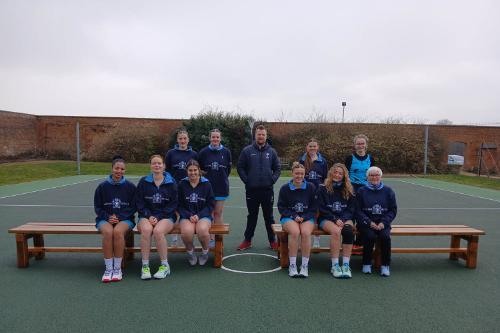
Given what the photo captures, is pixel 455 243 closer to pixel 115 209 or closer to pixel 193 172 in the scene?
pixel 193 172

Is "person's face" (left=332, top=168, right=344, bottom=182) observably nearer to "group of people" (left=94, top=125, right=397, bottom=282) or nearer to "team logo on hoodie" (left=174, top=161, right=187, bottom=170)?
A: "group of people" (left=94, top=125, right=397, bottom=282)

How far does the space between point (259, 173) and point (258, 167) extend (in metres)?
0.09

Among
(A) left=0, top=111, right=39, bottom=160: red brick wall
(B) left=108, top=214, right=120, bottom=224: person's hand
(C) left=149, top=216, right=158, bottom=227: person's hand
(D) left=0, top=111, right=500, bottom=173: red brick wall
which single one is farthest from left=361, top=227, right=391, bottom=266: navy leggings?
(A) left=0, top=111, right=39, bottom=160: red brick wall

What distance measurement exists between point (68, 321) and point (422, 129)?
79.9 ft

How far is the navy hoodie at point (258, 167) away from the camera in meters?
5.61

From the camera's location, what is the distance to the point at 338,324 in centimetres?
338

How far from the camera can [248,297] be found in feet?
13.0

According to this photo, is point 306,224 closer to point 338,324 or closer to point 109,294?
point 338,324

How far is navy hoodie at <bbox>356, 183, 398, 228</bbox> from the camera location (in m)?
4.84

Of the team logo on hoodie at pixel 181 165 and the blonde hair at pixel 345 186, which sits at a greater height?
the team logo on hoodie at pixel 181 165

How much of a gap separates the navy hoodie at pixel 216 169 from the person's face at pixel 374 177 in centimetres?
197

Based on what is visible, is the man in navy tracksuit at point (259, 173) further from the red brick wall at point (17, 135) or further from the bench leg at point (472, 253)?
the red brick wall at point (17, 135)

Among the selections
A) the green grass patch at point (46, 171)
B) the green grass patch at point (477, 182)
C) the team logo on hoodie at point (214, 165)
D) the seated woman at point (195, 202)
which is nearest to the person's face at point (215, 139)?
the team logo on hoodie at point (214, 165)

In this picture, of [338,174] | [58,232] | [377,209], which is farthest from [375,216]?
[58,232]
